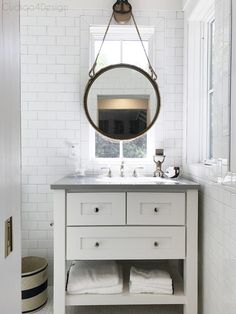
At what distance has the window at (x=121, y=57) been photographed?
2336mm

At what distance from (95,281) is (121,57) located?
1.74m

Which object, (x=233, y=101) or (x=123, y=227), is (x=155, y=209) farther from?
(x=233, y=101)

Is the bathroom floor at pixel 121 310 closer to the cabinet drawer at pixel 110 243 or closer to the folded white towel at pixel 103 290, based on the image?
the folded white towel at pixel 103 290

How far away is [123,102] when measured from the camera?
7.53ft

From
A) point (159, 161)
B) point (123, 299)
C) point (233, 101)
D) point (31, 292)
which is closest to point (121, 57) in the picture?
point (159, 161)

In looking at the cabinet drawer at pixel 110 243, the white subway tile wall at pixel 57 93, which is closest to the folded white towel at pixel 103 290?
the cabinet drawer at pixel 110 243

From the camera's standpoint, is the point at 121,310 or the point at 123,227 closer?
the point at 123,227

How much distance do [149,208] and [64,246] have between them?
576 mm

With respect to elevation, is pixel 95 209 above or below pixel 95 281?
above

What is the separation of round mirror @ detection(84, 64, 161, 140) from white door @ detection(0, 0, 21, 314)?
157cm

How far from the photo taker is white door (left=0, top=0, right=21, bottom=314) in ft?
2.04

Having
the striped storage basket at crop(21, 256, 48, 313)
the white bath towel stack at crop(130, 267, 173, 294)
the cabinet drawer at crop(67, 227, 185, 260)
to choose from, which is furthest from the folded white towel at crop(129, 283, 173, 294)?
the striped storage basket at crop(21, 256, 48, 313)

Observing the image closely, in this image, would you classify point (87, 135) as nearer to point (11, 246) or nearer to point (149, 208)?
point (149, 208)

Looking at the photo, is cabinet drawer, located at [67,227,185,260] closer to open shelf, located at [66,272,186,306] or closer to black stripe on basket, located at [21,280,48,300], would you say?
open shelf, located at [66,272,186,306]
